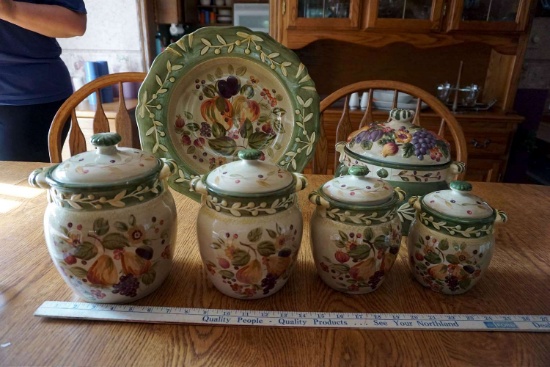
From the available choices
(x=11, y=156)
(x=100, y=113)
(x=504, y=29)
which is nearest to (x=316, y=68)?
(x=504, y=29)

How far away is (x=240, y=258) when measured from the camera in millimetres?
524

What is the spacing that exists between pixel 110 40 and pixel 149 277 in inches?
94.2

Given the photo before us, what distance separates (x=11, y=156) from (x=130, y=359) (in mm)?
1119

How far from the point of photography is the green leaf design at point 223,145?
0.78 m

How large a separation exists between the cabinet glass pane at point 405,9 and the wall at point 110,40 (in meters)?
1.48

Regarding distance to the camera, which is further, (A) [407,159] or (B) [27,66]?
(B) [27,66]

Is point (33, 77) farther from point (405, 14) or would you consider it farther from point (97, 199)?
point (405, 14)

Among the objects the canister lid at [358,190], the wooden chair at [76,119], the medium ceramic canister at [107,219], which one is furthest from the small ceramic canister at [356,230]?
the wooden chair at [76,119]

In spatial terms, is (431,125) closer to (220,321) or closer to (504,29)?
(504,29)

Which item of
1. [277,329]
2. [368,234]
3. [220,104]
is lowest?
[277,329]

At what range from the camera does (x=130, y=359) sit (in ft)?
1.50

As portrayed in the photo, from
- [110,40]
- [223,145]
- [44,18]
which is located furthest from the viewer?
[110,40]

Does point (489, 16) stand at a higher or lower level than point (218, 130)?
higher

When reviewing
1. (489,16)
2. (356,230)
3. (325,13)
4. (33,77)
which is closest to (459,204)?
(356,230)
